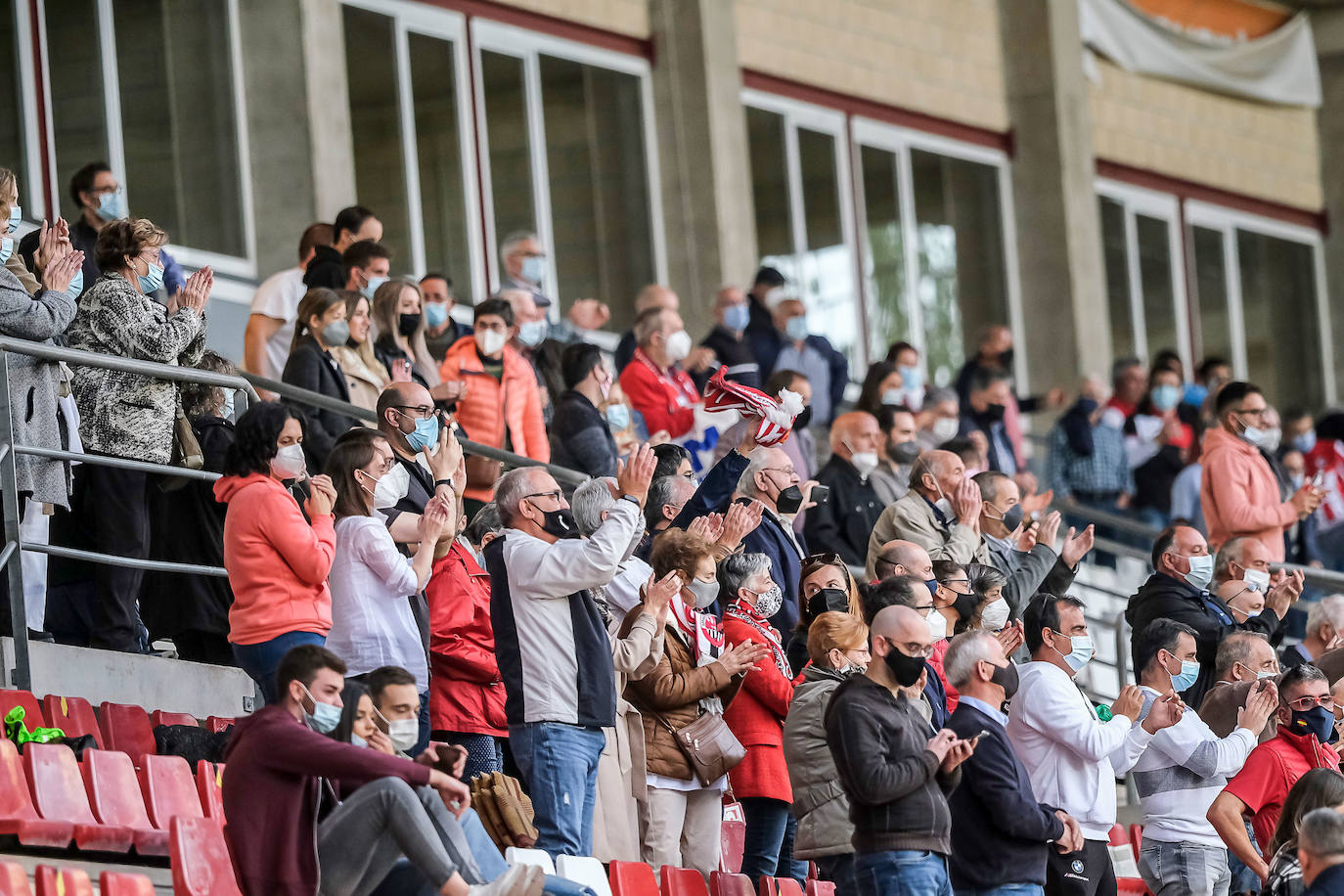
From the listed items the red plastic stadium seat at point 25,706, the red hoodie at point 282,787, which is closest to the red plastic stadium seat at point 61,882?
→ the red hoodie at point 282,787

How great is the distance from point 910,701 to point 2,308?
3.56 meters

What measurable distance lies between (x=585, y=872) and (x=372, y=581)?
1.28 metres

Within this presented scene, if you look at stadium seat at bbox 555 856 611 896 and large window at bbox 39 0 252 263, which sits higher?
large window at bbox 39 0 252 263

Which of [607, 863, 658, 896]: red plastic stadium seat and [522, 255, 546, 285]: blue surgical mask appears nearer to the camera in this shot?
[607, 863, 658, 896]: red plastic stadium seat

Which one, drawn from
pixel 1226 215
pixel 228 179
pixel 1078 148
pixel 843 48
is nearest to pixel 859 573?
pixel 228 179

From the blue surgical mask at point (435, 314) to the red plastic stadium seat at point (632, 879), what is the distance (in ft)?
15.7

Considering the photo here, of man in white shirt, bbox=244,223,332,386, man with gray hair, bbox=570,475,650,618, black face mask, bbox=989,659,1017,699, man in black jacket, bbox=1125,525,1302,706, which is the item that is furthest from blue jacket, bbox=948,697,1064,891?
man in white shirt, bbox=244,223,332,386

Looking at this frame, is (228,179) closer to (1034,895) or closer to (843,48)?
(843,48)

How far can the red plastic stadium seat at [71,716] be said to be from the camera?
7648mm

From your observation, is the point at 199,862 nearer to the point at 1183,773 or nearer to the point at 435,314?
the point at 1183,773

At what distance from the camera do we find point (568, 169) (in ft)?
54.1

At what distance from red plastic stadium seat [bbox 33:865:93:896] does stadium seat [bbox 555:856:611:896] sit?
1.46 metres

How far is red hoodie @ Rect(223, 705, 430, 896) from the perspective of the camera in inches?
244

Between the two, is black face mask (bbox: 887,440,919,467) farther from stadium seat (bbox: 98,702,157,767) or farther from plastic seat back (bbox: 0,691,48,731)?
plastic seat back (bbox: 0,691,48,731)
